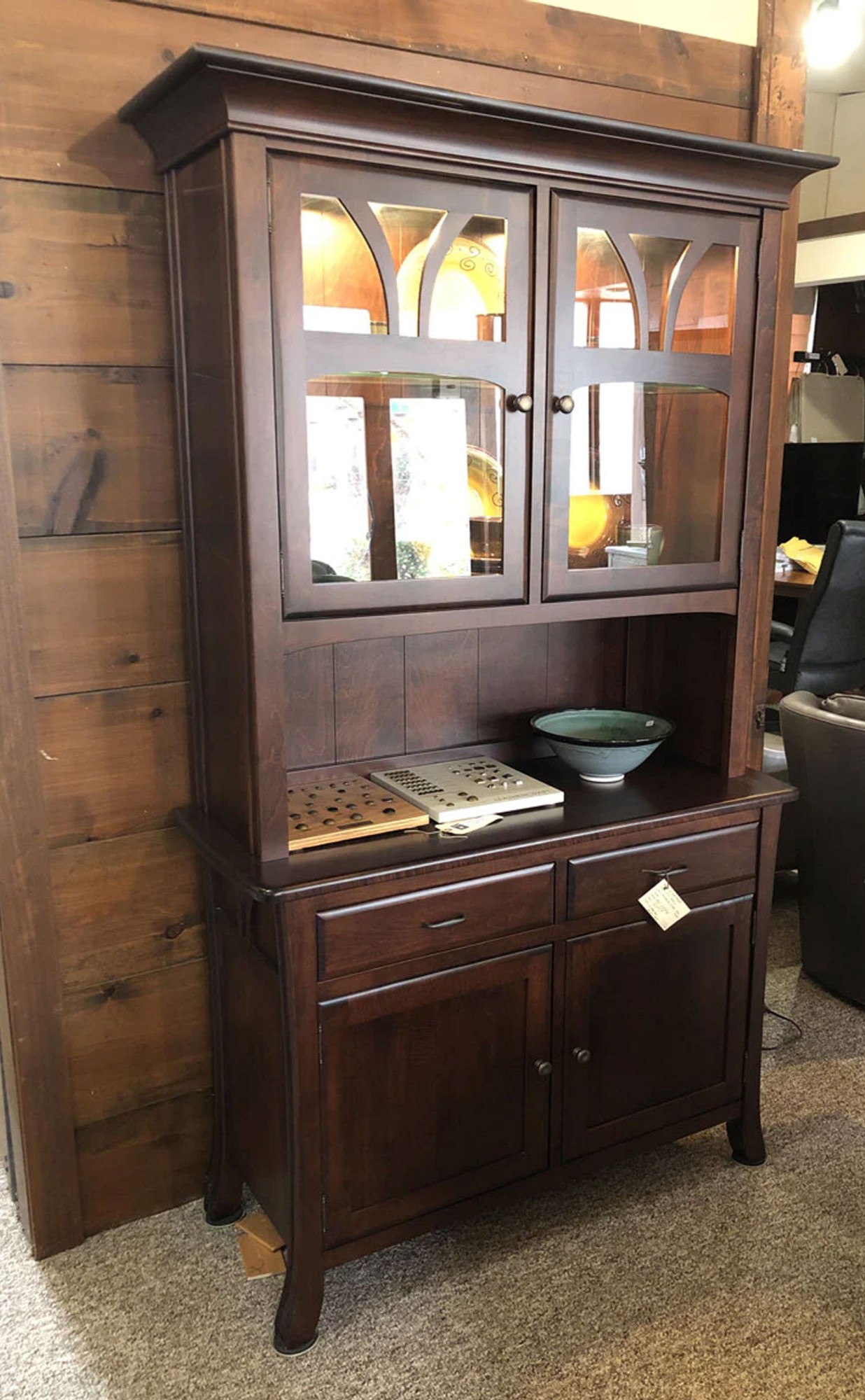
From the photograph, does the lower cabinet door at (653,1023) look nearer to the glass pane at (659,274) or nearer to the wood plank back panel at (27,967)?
the wood plank back panel at (27,967)

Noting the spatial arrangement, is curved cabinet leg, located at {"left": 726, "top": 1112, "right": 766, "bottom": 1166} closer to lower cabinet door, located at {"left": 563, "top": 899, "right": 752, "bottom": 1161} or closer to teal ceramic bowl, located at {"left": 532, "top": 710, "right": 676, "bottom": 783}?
lower cabinet door, located at {"left": 563, "top": 899, "right": 752, "bottom": 1161}

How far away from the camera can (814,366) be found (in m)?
5.76

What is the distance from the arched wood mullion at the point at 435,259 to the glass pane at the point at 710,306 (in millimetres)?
Answer: 421

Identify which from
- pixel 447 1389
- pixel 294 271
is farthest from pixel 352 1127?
pixel 294 271

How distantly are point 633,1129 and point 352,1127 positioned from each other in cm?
57

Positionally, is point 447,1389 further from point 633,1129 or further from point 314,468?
point 314,468

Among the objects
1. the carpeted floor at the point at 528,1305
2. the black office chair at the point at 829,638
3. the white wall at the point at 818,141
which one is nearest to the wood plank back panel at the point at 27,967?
the carpeted floor at the point at 528,1305

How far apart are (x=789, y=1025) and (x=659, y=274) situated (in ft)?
5.68

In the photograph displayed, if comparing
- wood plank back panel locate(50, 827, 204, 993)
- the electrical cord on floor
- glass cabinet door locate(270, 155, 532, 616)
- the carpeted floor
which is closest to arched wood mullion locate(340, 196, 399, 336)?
glass cabinet door locate(270, 155, 532, 616)

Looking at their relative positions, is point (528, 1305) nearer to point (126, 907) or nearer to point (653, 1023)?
point (653, 1023)

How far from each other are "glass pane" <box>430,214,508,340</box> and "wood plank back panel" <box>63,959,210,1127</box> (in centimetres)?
115

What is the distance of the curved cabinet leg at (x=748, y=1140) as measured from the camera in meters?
2.13

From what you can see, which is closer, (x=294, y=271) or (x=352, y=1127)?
(x=294, y=271)

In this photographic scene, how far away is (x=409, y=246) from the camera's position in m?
1.58
